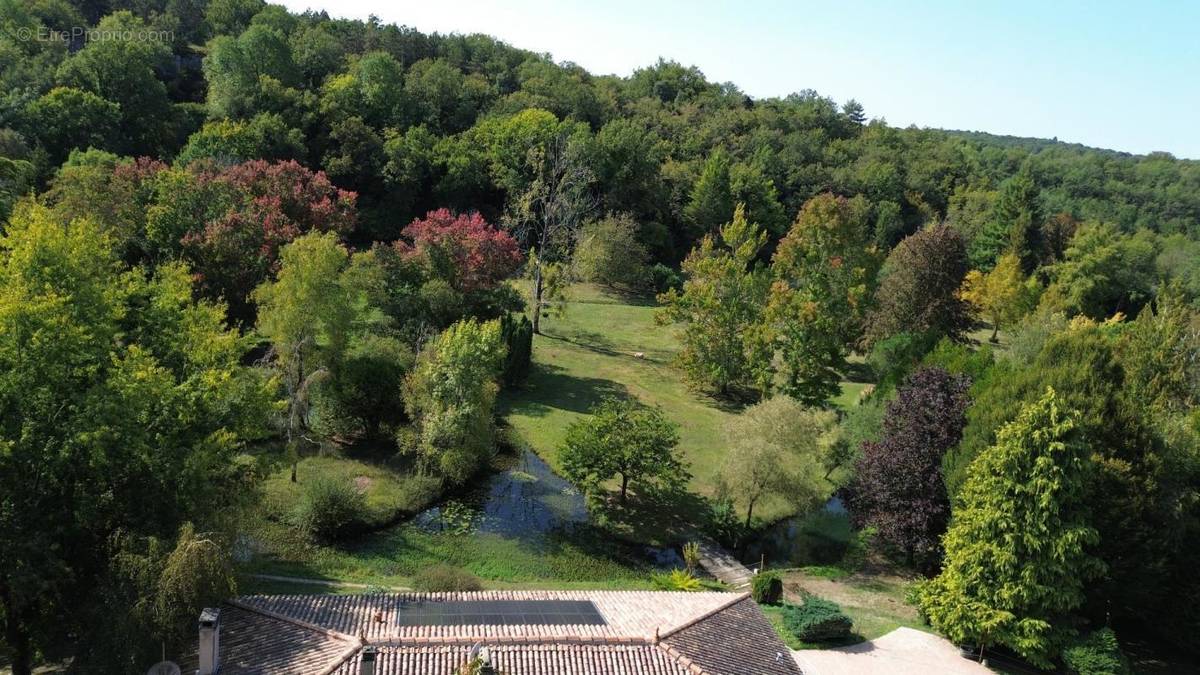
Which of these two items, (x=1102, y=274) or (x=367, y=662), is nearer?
(x=367, y=662)

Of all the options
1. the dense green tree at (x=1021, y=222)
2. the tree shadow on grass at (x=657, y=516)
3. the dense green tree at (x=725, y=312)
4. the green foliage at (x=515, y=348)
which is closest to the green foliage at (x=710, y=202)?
the dense green tree at (x=1021, y=222)

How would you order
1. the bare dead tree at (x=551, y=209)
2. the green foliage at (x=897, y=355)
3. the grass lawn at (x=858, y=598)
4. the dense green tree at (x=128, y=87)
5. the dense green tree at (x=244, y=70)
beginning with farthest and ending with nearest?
1. the dense green tree at (x=244, y=70)
2. the dense green tree at (x=128, y=87)
3. the bare dead tree at (x=551, y=209)
4. the green foliage at (x=897, y=355)
5. the grass lawn at (x=858, y=598)

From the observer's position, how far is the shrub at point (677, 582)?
84.2 feet

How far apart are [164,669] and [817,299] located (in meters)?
35.6

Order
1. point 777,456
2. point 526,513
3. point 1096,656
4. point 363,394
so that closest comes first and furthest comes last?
point 1096,656
point 777,456
point 526,513
point 363,394

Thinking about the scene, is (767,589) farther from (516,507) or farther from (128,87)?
(128,87)

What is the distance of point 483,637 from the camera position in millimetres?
16672

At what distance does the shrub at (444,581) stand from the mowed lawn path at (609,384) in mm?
11298

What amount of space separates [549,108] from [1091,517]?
7182 centimetres

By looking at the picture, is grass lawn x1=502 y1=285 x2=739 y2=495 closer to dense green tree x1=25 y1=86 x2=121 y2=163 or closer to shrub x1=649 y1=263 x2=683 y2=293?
shrub x1=649 y1=263 x2=683 y2=293

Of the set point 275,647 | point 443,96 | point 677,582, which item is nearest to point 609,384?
point 677,582

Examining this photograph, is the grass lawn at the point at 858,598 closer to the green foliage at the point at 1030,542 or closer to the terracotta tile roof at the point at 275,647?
the green foliage at the point at 1030,542

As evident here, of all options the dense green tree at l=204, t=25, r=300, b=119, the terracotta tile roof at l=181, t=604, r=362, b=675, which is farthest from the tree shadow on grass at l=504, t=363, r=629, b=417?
the dense green tree at l=204, t=25, r=300, b=119

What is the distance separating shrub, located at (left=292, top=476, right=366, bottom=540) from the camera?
27.4m
